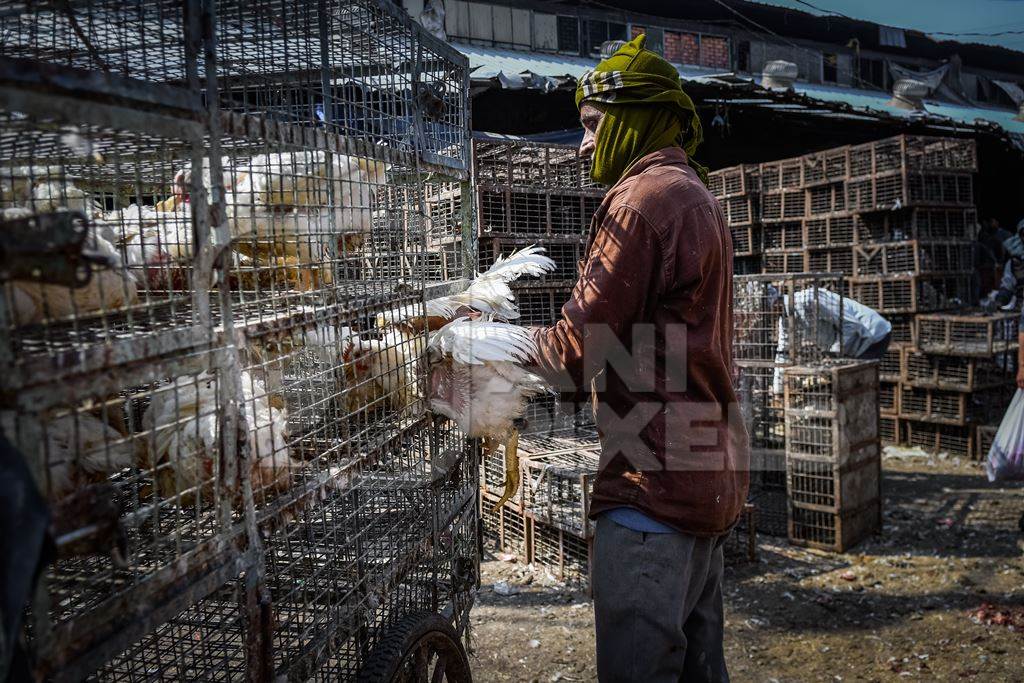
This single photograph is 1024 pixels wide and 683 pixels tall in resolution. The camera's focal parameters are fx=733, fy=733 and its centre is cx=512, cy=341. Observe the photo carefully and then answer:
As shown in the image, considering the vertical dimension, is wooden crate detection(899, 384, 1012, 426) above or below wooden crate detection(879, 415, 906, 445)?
above

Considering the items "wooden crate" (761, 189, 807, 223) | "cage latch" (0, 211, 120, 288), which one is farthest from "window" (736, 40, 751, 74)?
"cage latch" (0, 211, 120, 288)

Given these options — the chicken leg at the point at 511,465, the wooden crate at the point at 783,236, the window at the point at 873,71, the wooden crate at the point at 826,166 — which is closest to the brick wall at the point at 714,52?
the window at the point at 873,71

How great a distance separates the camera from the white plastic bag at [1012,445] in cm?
505

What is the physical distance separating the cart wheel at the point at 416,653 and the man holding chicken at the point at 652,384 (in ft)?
1.73

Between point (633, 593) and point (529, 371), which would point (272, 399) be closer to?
point (529, 371)

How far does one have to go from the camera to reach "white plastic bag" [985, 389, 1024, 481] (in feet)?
16.6

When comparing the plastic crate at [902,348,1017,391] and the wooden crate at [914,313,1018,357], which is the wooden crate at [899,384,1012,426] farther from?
the wooden crate at [914,313,1018,357]

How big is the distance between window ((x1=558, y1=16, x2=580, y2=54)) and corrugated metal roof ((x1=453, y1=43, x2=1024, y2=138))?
32.6 inches

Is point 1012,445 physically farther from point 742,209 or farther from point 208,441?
point 208,441

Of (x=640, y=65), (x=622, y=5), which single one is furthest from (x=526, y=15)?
(x=640, y=65)

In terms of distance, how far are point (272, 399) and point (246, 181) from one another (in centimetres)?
66

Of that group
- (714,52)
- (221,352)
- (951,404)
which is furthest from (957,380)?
(714,52)

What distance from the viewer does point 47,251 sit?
97cm

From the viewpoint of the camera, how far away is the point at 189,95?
1309mm
